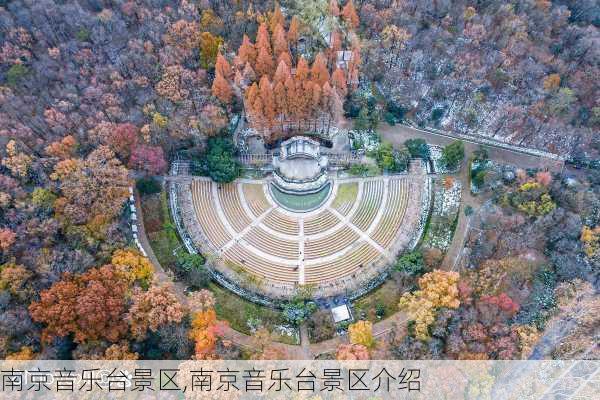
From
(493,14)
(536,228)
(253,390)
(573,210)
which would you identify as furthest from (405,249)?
(493,14)

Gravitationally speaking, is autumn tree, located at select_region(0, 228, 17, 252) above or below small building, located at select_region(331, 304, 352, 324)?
above

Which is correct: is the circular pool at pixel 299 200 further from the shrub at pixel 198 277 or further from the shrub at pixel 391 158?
the shrub at pixel 198 277

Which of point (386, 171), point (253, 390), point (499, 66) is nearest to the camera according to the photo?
point (253, 390)

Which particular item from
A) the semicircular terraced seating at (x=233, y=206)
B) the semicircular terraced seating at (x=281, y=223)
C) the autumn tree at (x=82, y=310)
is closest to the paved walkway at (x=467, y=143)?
the semicircular terraced seating at (x=281, y=223)

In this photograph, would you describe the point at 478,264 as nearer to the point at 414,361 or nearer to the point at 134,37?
→ the point at 414,361

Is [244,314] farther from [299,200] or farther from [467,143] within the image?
[467,143]

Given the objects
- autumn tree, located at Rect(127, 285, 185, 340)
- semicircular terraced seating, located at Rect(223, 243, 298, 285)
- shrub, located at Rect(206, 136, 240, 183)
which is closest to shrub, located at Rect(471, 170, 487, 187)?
semicircular terraced seating, located at Rect(223, 243, 298, 285)

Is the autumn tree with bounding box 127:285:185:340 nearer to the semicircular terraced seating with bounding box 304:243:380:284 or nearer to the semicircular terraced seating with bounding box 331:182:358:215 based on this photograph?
the semicircular terraced seating with bounding box 304:243:380:284
